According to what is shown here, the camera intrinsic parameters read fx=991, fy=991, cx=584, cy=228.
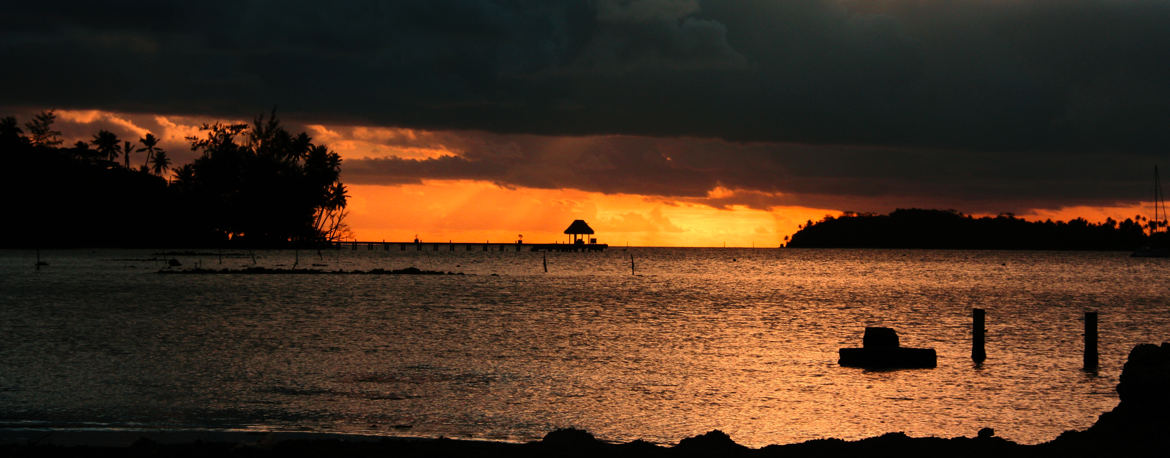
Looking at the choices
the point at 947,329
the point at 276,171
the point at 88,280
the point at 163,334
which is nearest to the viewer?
the point at 163,334

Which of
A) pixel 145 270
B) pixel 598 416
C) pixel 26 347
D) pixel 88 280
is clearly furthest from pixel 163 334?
pixel 145 270

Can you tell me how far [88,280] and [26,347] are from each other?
172ft

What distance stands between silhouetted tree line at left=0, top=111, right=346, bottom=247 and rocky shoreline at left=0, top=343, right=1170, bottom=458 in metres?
143

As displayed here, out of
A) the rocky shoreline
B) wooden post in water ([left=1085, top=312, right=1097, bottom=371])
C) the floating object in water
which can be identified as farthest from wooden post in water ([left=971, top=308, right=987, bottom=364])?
the rocky shoreline

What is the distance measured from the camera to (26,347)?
30.1 metres

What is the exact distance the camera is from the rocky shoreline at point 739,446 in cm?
1306

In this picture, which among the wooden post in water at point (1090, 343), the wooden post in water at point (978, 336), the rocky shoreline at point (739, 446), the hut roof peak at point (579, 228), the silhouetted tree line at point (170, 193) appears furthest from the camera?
the hut roof peak at point (579, 228)

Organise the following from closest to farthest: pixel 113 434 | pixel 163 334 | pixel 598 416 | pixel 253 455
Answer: pixel 253 455 < pixel 113 434 < pixel 598 416 < pixel 163 334

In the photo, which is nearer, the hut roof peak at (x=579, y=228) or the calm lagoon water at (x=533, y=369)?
the calm lagoon water at (x=533, y=369)

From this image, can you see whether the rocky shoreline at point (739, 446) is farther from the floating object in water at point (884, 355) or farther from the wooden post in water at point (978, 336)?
the wooden post in water at point (978, 336)

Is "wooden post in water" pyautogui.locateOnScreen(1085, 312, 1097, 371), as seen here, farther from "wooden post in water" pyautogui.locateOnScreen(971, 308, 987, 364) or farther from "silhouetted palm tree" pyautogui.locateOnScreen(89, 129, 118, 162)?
"silhouetted palm tree" pyautogui.locateOnScreen(89, 129, 118, 162)

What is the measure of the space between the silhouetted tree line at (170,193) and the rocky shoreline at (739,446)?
143m

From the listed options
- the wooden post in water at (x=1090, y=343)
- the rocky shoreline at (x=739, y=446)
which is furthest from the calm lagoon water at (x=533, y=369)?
the rocky shoreline at (x=739, y=446)

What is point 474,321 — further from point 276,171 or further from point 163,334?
point 276,171
